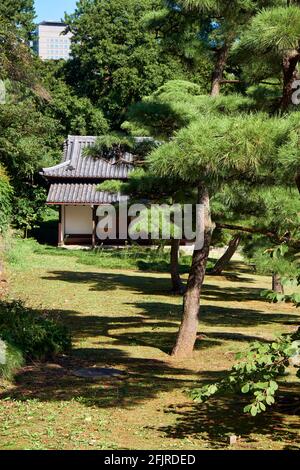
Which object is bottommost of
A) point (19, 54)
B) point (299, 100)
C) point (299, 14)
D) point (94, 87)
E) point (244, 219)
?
point (244, 219)

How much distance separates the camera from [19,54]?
51.3 ft

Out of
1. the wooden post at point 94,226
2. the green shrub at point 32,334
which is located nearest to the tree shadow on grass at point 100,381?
the green shrub at point 32,334

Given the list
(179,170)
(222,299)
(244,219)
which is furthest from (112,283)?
(179,170)

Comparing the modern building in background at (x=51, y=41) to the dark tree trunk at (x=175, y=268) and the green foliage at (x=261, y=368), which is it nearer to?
the dark tree trunk at (x=175, y=268)

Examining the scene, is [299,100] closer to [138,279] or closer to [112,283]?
[112,283]

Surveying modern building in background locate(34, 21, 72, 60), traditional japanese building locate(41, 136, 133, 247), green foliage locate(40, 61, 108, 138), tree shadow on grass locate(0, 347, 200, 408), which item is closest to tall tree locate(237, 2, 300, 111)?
tree shadow on grass locate(0, 347, 200, 408)

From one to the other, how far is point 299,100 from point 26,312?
14.9 feet

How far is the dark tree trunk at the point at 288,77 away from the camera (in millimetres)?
6895

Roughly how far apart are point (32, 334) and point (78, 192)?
19261 millimetres

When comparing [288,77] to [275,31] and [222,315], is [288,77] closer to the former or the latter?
[275,31]

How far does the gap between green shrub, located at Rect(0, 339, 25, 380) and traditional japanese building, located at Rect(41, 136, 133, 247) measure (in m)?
19.2

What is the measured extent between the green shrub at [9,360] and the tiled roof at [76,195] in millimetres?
18892

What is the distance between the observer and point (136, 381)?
7.25 meters

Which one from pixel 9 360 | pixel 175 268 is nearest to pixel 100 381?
pixel 9 360
